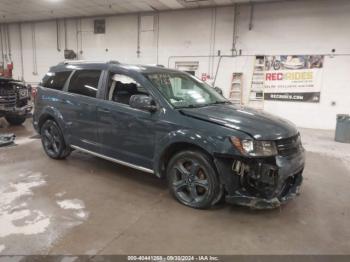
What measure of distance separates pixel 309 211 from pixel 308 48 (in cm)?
628

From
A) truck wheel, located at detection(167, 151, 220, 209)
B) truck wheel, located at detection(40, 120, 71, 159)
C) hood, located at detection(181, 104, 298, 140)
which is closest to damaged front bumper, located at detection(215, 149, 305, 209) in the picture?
truck wheel, located at detection(167, 151, 220, 209)

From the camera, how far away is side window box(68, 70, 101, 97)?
3797 mm

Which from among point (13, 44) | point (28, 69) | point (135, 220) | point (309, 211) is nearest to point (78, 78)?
point (135, 220)

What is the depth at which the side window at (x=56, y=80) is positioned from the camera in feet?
14.1

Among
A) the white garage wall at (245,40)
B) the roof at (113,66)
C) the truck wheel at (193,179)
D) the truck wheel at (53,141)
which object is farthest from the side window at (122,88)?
the white garage wall at (245,40)

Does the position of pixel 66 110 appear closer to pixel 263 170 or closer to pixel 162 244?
pixel 162 244

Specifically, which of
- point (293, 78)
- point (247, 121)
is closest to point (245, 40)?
point (293, 78)

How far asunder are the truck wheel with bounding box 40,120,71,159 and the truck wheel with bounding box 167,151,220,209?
211 cm

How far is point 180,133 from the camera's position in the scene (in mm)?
2939

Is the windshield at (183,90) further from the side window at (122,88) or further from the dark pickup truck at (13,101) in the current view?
the dark pickup truck at (13,101)

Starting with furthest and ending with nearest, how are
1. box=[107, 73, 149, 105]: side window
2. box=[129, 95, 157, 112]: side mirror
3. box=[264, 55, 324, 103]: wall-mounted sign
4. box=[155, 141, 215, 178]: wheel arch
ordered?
box=[264, 55, 324, 103]: wall-mounted sign, box=[107, 73, 149, 105]: side window, box=[129, 95, 157, 112]: side mirror, box=[155, 141, 215, 178]: wheel arch

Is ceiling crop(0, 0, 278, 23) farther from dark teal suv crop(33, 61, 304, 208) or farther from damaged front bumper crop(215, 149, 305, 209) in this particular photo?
damaged front bumper crop(215, 149, 305, 209)

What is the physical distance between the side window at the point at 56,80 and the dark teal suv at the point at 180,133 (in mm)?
33

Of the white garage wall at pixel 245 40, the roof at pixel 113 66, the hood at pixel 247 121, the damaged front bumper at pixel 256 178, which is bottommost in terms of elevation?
the damaged front bumper at pixel 256 178
